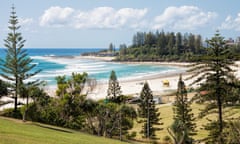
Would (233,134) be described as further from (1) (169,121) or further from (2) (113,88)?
(2) (113,88)

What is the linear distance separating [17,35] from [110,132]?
1148cm

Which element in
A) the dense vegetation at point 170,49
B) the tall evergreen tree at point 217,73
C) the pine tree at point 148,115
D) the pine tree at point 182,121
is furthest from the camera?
the dense vegetation at point 170,49

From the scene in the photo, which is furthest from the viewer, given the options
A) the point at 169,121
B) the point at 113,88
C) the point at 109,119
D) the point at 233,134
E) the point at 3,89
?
the point at 113,88

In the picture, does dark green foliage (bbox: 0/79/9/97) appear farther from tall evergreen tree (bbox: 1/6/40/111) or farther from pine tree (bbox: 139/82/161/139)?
pine tree (bbox: 139/82/161/139)

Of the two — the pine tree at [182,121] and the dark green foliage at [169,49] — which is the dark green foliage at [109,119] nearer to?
the pine tree at [182,121]

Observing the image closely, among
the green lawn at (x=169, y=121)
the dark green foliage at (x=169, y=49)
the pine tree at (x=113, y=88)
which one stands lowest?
the green lawn at (x=169, y=121)

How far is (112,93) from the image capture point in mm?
38531

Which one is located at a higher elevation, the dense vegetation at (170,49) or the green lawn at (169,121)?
the dense vegetation at (170,49)

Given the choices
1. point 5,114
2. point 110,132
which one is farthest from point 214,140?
point 5,114

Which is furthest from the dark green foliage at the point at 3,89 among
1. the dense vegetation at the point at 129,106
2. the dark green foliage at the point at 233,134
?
the dark green foliage at the point at 233,134

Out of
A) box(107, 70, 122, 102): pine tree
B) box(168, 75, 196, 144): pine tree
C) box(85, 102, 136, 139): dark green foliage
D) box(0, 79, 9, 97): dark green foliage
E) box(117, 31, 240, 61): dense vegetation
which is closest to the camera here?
box(168, 75, 196, 144): pine tree

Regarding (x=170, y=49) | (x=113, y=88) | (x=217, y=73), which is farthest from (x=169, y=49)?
(x=217, y=73)

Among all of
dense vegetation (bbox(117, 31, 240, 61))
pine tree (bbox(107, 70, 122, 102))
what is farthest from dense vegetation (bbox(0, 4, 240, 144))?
dense vegetation (bbox(117, 31, 240, 61))

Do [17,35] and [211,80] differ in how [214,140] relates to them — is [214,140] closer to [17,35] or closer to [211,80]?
[211,80]
